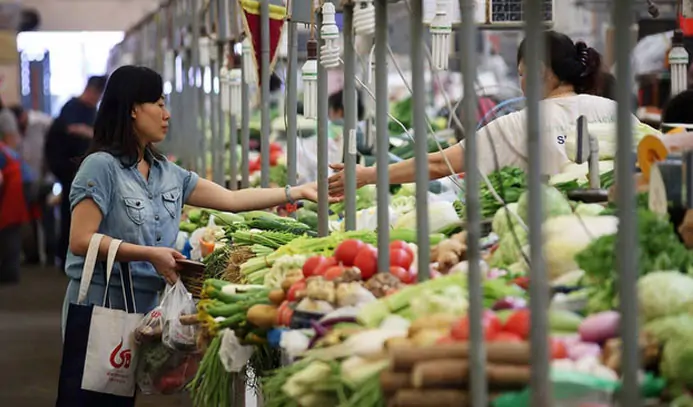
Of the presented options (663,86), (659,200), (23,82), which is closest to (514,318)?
(659,200)

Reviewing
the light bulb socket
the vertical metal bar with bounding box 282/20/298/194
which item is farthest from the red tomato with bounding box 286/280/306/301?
the vertical metal bar with bounding box 282/20/298/194

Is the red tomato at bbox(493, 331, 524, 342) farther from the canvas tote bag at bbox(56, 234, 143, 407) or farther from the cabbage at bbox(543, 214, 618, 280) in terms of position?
the canvas tote bag at bbox(56, 234, 143, 407)

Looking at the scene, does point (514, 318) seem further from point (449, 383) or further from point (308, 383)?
point (308, 383)

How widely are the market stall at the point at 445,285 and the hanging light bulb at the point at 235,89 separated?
1.80m

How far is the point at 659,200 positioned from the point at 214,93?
656cm

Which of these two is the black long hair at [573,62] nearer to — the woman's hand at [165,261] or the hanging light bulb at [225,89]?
the woman's hand at [165,261]

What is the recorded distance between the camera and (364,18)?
171 inches

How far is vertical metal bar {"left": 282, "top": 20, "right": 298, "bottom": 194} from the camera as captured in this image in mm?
6504

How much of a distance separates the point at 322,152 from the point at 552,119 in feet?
3.27

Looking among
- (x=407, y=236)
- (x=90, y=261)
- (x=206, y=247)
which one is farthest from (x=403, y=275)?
(x=206, y=247)

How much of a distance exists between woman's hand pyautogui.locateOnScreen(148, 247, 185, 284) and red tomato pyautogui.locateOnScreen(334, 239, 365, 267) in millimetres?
1073

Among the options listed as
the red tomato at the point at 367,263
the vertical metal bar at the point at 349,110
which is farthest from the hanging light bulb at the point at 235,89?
the red tomato at the point at 367,263

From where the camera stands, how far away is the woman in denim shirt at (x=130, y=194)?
5227mm

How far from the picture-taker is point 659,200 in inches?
157
